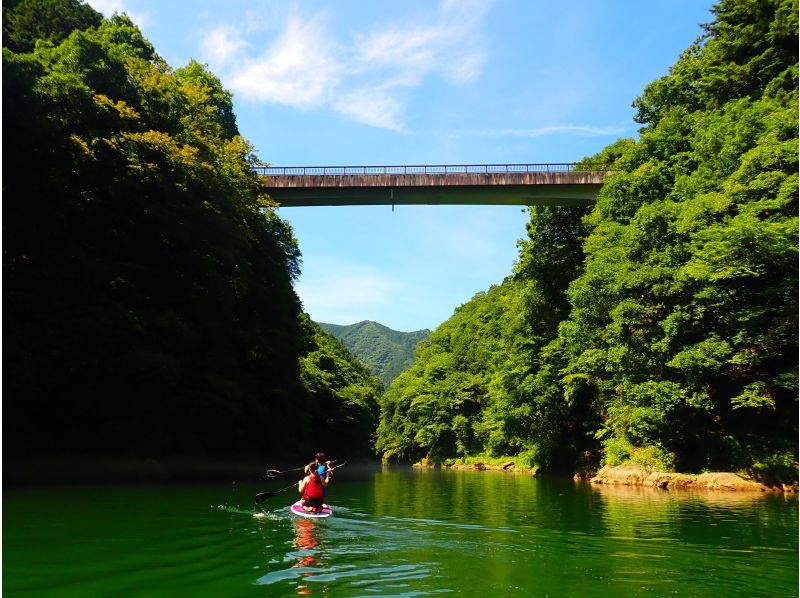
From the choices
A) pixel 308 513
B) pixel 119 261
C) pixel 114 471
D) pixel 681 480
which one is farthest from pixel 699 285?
pixel 114 471

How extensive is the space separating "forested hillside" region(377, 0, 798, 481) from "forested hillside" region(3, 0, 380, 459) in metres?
18.5

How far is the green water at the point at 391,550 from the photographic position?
7.40 metres

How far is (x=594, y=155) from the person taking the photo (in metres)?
41.8

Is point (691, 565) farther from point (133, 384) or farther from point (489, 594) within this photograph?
point (133, 384)

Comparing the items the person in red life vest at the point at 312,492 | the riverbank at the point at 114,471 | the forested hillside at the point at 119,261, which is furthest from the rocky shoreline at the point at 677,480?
the forested hillside at the point at 119,261

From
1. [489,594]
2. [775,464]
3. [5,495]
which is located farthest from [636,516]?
[5,495]

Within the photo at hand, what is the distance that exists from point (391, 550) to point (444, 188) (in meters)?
32.8

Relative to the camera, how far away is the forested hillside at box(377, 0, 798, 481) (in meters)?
22.1

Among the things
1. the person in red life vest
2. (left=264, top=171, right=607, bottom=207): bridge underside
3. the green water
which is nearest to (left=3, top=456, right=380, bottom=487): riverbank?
the green water

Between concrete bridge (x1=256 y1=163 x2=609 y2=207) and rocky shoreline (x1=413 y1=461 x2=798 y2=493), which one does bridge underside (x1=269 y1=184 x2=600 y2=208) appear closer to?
concrete bridge (x1=256 y1=163 x2=609 y2=207)

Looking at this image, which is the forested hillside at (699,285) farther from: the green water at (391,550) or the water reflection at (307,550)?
the water reflection at (307,550)

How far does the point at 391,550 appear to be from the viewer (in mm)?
Answer: 10000

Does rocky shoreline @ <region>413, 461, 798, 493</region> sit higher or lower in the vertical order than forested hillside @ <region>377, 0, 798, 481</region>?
lower

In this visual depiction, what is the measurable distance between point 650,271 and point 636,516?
42.3 feet
